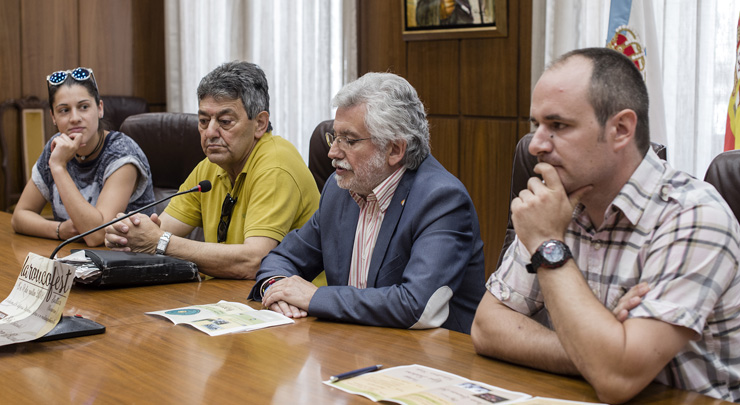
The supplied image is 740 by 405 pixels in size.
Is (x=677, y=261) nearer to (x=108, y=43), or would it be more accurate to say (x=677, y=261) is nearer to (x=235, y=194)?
(x=235, y=194)

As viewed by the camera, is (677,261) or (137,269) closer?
(677,261)

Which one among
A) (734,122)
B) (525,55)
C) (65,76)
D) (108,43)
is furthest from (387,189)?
(108,43)

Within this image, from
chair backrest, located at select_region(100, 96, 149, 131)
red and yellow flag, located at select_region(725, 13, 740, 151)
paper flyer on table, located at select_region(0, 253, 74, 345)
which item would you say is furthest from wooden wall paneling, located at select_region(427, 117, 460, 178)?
paper flyer on table, located at select_region(0, 253, 74, 345)

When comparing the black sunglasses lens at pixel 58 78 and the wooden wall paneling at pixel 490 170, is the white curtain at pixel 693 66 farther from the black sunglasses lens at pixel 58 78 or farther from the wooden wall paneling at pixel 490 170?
the black sunglasses lens at pixel 58 78

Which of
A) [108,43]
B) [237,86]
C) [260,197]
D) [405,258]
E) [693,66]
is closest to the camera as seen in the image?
[405,258]

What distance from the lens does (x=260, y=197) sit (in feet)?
8.17

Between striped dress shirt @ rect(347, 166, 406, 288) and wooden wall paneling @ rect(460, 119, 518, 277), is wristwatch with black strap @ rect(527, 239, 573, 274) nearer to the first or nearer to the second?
striped dress shirt @ rect(347, 166, 406, 288)

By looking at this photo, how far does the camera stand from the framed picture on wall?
4.04 metres

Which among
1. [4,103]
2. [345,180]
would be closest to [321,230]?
[345,180]

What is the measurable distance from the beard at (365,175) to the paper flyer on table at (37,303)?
743 mm

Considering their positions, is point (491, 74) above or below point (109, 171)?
above

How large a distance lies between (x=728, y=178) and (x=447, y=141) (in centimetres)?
278

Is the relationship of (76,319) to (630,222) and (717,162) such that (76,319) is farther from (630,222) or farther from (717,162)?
(717,162)

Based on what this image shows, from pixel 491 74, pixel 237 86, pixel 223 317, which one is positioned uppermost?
pixel 491 74
